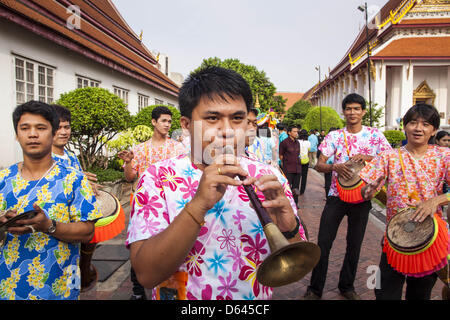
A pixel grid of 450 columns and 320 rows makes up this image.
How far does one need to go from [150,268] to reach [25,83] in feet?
29.5

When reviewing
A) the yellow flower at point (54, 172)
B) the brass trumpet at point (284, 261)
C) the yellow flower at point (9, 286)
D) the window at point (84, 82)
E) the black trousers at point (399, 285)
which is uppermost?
the window at point (84, 82)

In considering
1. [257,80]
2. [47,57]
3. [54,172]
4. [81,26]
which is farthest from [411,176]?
[257,80]

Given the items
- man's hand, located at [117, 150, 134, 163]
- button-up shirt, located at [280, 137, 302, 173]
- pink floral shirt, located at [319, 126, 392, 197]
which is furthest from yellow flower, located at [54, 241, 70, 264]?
button-up shirt, located at [280, 137, 302, 173]

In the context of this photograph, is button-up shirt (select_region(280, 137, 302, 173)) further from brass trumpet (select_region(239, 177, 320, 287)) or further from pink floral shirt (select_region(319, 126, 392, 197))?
brass trumpet (select_region(239, 177, 320, 287))

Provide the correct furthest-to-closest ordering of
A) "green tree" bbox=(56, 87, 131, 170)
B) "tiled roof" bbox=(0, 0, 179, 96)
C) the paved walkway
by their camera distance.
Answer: "green tree" bbox=(56, 87, 131, 170)
"tiled roof" bbox=(0, 0, 179, 96)
the paved walkway

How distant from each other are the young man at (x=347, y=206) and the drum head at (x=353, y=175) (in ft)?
0.16

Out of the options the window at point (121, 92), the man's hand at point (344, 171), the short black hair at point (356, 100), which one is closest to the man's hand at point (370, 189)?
the man's hand at point (344, 171)

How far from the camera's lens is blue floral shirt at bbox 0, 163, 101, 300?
2068 mm

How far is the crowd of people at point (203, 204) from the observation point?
4.30 feet

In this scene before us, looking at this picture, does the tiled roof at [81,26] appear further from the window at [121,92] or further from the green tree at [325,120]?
the green tree at [325,120]
